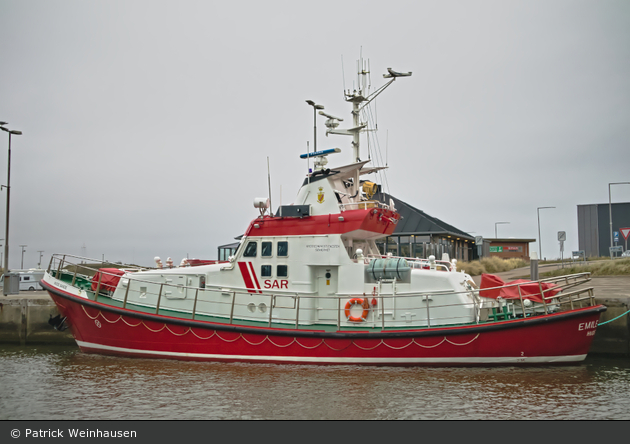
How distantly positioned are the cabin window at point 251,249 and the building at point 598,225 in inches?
1583

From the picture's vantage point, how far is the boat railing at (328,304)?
36.9ft

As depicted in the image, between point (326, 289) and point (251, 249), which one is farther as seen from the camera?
point (251, 249)

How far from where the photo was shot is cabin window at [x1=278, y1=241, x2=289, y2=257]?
41.8 ft

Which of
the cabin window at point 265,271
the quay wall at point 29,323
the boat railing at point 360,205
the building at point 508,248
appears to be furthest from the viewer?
the building at point 508,248

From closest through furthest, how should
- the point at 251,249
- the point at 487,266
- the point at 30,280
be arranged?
1. the point at 251,249
2. the point at 30,280
3. the point at 487,266

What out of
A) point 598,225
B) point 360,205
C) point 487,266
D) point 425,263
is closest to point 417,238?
point 487,266

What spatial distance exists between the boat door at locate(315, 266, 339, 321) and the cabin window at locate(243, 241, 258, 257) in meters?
1.76

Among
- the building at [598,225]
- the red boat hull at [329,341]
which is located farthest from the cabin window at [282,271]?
the building at [598,225]

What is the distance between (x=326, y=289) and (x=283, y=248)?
1535 millimetres

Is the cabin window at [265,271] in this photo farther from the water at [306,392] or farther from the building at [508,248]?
the building at [508,248]

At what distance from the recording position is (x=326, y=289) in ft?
41.1

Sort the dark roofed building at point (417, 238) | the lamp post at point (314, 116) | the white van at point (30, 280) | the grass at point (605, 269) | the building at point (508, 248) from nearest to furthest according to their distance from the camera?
the lamp post at point (314, 116) → the grass at point (605, 269) → the dark roofed building at point (417, 238) → the white van at point (30, 280) → the building at point (508, 248)

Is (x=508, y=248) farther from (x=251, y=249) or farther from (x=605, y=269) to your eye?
(x=251, y=249)

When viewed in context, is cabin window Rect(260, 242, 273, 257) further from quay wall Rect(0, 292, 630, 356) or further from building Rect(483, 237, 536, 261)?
building Rect(483, 237, 536, 261)
